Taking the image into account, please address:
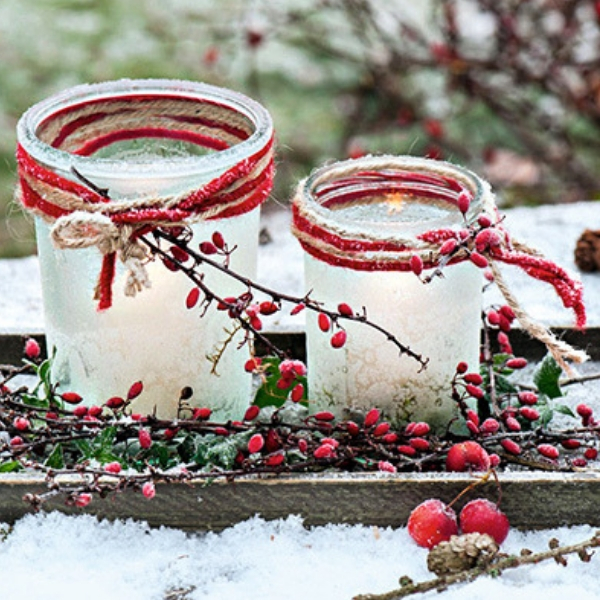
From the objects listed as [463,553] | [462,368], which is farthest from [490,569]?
[462,368]

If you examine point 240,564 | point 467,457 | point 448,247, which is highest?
point 448,247

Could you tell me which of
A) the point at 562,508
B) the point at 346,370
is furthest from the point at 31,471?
the point at 562,508

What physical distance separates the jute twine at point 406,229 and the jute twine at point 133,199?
0.07 meters

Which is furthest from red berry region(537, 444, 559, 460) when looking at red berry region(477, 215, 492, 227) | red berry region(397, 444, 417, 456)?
red berry region(477, 215, 492, 227)

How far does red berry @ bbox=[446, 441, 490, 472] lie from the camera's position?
1150 mm

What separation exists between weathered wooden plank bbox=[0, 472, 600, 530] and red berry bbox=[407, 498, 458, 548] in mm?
25

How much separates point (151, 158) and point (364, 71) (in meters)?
2.22

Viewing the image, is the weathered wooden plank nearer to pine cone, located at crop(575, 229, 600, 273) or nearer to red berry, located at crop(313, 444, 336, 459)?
red berry, located at crop(313, 444, 336, 459)

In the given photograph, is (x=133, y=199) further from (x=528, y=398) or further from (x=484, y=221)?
(x=528, y=398)

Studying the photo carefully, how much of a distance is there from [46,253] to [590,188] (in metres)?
2.15

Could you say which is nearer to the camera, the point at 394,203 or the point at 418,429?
the point at 418,429

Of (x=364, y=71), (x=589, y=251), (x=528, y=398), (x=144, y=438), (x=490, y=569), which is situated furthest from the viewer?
(x=364, y=71)

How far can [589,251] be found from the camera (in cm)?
181

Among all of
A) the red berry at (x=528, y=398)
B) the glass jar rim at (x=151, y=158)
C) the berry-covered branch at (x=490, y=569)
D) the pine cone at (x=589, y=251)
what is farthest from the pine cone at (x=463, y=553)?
the pine cone at (x=589, y=251)
